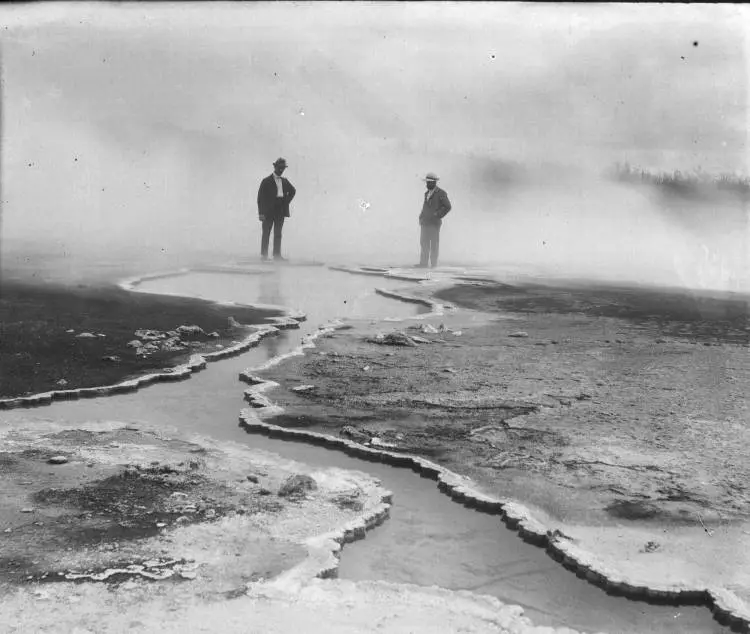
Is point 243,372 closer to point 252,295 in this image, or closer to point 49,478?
point 49,478

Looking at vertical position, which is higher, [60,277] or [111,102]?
[111,102]

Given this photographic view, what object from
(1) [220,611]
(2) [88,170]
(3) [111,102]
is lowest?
(1) [220,611]

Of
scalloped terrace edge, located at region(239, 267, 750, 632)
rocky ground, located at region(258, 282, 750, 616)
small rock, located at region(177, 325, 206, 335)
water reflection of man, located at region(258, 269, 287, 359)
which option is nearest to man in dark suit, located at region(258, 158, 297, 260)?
water reflection of man, located at region(258, 269, 287, 359)

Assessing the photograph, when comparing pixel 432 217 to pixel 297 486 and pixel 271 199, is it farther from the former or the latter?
pixel 297 486

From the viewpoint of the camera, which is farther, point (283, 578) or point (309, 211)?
point (309, 211)

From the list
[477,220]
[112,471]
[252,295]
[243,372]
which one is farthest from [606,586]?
[477,220]
